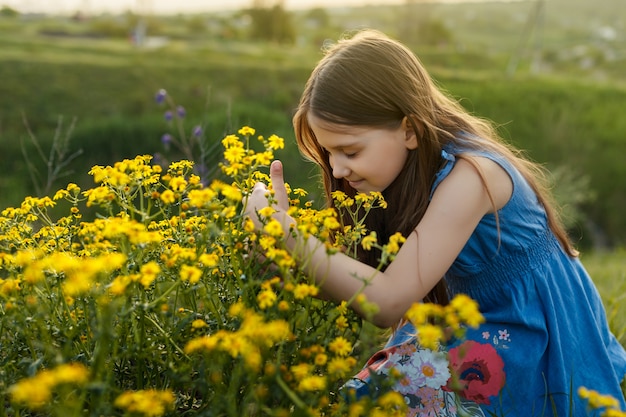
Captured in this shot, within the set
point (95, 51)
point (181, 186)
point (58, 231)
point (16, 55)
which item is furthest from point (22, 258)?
point (95, 51)

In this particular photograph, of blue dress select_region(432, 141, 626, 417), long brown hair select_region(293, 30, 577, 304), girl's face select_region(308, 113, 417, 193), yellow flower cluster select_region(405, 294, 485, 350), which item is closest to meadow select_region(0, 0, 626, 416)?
yellow flower cluster select_region(405, 294, 485, 350)

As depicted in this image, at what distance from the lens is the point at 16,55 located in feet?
26.5

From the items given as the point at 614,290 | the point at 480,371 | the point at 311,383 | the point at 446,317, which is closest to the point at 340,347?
the point at 311,383

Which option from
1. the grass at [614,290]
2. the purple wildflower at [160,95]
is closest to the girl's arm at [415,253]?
the grass at [614,290]

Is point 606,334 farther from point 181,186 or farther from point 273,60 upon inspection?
point 273,60

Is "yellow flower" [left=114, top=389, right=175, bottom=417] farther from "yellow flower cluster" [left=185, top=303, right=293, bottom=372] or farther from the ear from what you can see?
the ear

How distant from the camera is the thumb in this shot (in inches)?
81.4

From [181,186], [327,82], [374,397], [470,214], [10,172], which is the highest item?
[327,82]

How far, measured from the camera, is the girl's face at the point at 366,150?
2061 millimetres

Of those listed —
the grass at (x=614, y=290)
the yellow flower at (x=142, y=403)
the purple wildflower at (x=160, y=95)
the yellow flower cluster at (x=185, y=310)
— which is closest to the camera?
→ the yellow flower at (x=142, y=403)

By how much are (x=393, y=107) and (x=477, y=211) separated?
416 mm

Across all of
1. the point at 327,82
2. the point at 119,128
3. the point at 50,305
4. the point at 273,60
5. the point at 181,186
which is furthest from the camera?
the point at 273,60

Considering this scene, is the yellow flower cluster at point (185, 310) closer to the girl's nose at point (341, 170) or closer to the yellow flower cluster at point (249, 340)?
the yellow flower cluster at point (249, 340)

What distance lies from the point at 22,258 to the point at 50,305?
40cm
